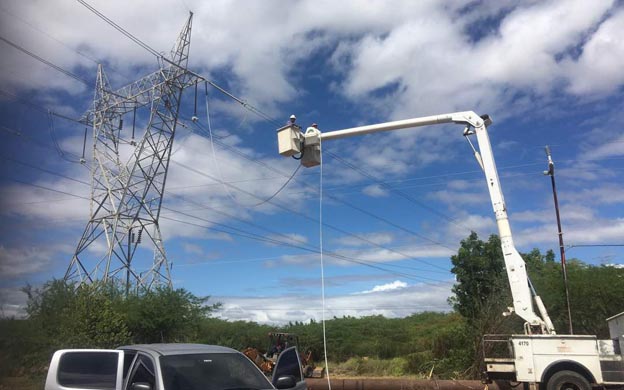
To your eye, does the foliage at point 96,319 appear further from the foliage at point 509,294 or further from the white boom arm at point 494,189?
the foliage at point 509,294

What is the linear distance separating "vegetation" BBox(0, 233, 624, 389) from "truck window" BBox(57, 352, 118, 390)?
10.1 feet

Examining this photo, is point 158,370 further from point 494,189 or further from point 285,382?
point 494,189

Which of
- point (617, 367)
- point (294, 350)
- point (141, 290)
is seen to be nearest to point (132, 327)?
point (141, 290)

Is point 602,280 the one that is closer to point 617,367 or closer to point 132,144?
point 617,367

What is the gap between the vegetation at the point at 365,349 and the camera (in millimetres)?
18469

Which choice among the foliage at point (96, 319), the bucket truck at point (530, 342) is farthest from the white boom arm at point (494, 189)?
the foliage at point (96, 319)

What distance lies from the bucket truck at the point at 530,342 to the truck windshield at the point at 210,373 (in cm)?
640

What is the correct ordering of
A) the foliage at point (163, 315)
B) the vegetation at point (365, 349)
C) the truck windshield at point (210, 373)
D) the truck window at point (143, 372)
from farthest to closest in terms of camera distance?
the foliage at point (163, 315) < the vegetation at point (365, 349) < the truck window at point (143, 372) < the truck windshield at point (210, 373)

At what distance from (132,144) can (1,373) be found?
21466mm

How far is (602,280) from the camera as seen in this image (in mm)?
25500

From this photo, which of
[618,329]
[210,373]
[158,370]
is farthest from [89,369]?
[618,329]

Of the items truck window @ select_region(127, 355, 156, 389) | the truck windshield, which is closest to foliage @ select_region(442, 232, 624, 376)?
the truck windshield

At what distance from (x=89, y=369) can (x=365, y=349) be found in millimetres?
33642

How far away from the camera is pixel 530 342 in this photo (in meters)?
13.3
